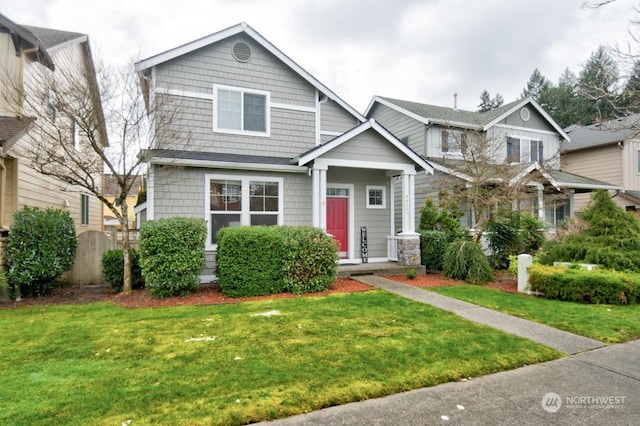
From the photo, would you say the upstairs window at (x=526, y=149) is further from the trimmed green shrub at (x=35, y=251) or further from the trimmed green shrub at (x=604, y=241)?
the trimmed green shrub at (x=35, y=251)

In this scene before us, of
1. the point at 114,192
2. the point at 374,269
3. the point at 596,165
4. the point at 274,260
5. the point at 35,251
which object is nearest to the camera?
the point at 35,251

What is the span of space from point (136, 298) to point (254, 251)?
277 centimetres

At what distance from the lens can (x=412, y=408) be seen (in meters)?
3.06

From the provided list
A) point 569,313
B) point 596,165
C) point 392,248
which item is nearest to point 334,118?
point 392,248

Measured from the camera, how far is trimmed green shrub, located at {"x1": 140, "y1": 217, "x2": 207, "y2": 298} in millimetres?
7410

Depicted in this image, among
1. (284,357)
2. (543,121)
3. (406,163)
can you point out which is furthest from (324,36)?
(284,357)

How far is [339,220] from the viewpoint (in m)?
11.5

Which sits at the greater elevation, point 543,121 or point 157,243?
point 543,121

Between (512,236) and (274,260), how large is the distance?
8.59 meters

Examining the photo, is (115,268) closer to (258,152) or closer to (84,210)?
(258,152)

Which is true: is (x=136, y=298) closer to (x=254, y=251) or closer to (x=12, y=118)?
(x=254, y=251)

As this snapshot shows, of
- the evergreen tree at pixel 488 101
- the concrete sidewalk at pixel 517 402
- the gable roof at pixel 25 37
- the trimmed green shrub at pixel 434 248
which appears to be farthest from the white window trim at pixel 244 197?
the evergreen tree at pixel 488 101

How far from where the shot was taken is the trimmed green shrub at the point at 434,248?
1129 cm

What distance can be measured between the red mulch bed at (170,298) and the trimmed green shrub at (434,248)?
1381mm
